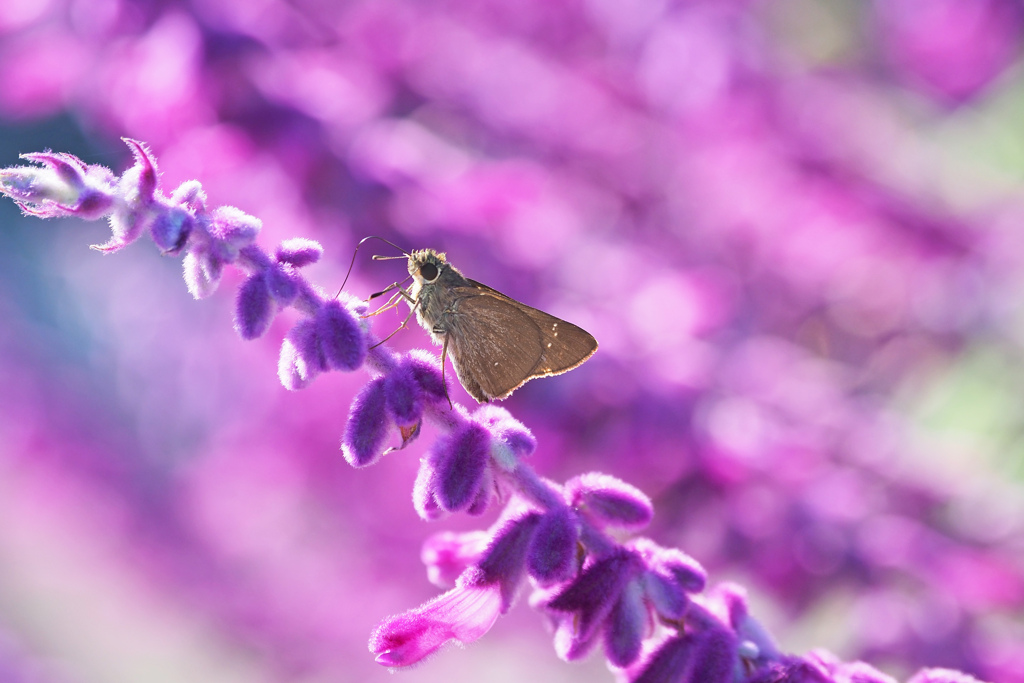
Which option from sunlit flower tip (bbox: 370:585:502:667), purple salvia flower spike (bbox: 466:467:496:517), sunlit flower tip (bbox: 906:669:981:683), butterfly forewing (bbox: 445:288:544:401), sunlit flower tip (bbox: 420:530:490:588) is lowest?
sunlit flower tip (bbox: 370:585:502:667)

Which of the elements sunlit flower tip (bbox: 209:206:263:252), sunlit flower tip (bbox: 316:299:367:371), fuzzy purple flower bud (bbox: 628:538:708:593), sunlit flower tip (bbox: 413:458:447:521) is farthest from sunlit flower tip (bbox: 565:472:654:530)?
sunlit flower tip (bbox: 209:206:263:252)

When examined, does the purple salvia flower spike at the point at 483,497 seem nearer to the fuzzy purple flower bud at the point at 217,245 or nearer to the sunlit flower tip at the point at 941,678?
the fuzzy purple flower bud at the point at 217,245

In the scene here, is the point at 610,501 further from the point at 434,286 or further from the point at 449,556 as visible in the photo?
the point at 434,286

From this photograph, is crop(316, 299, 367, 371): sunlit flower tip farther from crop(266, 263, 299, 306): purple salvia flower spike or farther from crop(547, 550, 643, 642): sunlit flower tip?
crop(547, 550, 643, 642): sunlit flower tip

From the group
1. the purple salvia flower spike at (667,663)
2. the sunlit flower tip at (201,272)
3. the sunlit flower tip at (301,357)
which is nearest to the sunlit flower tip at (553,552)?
→ the purple salvia flower spike at (667,663)

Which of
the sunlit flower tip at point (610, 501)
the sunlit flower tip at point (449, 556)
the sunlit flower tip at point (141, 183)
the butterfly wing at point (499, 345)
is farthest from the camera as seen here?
the butterfly wing at point (499, 345)

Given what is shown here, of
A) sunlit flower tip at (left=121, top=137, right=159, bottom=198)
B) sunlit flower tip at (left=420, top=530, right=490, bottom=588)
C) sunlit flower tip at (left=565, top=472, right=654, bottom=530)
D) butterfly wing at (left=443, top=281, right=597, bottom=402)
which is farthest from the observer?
butterfly wing at (left=443, top=281, right=597, bottom=402)
